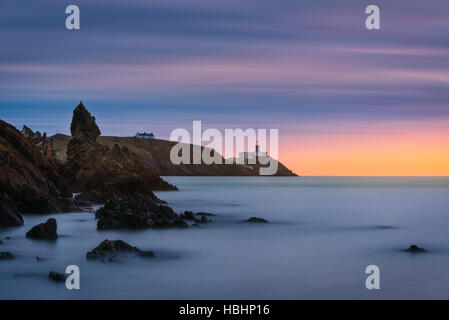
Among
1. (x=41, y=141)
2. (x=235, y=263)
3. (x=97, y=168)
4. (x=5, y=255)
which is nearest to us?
(x=5, y=255)

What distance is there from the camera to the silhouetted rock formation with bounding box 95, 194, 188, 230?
32469 millimetres

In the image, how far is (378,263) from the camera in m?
26.0

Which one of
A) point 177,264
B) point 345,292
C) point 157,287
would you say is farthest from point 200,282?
point 345,292

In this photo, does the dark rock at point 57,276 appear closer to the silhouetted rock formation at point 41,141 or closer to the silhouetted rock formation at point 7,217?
the silhouetted rock formation at point 7,217

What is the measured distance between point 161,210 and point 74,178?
34910 millimetres

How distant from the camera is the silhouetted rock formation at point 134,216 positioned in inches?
1278

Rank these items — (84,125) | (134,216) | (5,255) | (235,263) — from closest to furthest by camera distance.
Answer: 1. (5,255)
2. (235,263)
3. (134,216)
4. (84,125)

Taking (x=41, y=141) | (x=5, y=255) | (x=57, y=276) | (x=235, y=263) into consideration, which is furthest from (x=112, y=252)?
(x=41, y=141)

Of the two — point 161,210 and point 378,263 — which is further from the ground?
point 161,210

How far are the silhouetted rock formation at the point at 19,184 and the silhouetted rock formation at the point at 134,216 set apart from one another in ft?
16.5

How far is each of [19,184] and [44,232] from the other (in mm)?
10151

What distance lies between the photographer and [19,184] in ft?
123

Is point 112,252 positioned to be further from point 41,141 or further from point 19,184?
point 41,141
